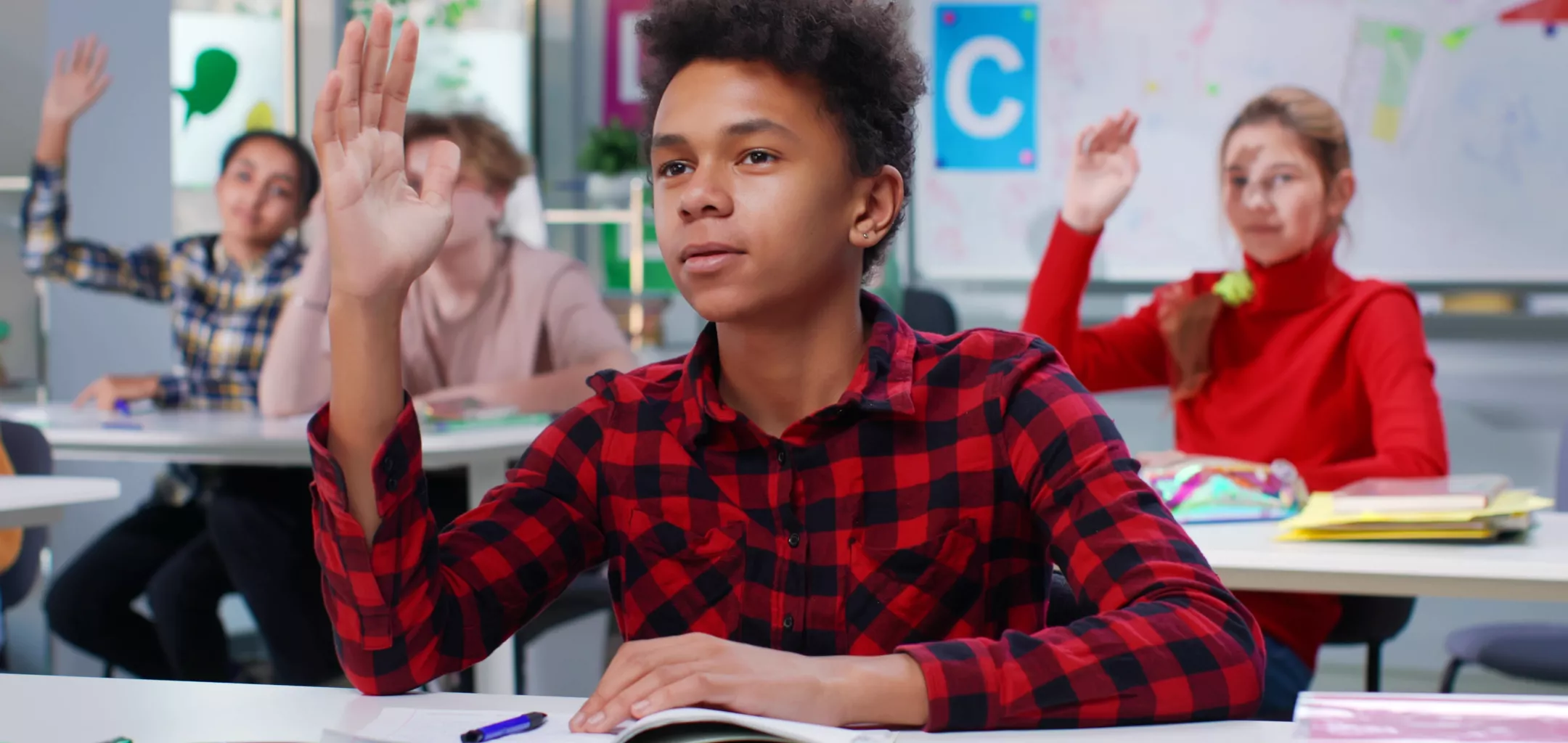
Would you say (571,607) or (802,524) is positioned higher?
(802,524)

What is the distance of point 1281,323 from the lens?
7.72 ft

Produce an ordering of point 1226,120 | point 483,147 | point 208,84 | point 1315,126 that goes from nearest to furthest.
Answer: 1. point 1315,126
2. point 483,147
3. point 1226,120
4. point 208,84

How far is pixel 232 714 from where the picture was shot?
36.9 inches

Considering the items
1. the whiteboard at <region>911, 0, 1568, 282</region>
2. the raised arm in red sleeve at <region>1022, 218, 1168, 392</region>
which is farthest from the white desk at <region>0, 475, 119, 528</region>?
the whiteboard at <region>911, 0, 1568, 282</region>

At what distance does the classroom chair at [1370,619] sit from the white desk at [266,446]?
53.6 inches

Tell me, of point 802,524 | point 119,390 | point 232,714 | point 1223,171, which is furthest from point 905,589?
point 119,390

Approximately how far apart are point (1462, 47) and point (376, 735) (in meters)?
3.50

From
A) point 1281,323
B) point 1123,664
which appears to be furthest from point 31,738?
point 1281,323

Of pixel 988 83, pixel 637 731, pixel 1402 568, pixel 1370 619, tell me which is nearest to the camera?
pixel 637 731

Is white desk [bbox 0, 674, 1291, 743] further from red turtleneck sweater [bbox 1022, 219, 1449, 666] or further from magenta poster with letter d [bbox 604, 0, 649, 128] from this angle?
magenta poster with letter d [bbox 604, 0, 649, 128]

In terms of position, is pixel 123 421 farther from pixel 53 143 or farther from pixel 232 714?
pixel 232 714

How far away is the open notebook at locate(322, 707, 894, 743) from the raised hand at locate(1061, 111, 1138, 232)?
1.58m

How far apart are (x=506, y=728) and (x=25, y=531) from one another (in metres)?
2.28

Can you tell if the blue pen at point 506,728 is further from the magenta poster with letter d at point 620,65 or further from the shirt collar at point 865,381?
the magenta poster with letter d at point 620,65
